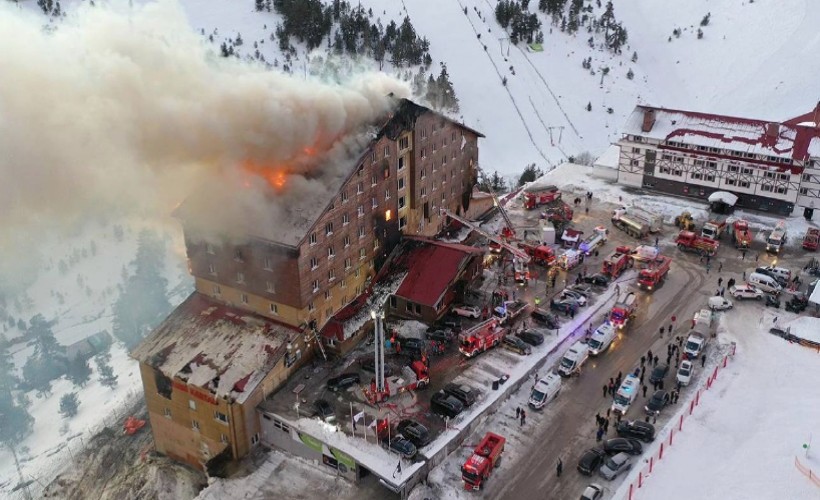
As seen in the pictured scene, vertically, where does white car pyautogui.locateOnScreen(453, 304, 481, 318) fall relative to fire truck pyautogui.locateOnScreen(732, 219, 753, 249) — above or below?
below

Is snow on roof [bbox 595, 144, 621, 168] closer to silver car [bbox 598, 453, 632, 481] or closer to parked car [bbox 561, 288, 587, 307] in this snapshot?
parked car [bbox 561, 288, 587, 307]

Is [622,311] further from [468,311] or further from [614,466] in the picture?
[614,466]

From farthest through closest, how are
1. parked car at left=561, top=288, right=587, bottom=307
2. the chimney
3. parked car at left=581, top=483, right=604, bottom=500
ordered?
the chimney, parked car at left=561, top=288, right=587, bottom=307, parked car at left=581, top=483, right=604, bottom=500

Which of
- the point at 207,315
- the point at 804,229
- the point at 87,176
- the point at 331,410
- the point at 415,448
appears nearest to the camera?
the point at 87,176

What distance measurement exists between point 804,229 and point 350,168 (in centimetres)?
4375

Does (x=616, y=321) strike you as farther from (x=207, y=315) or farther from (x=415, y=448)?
(x=207, y=315)

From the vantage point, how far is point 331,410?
43.4 metres

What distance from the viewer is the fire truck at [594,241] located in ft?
204

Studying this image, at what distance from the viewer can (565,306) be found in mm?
53500

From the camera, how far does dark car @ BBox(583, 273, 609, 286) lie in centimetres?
5728

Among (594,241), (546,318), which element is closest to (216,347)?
(546,318)

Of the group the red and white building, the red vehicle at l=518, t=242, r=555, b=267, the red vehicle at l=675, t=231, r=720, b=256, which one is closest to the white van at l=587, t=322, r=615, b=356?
the red vehicle at l=518, t=242, r=555, b=267

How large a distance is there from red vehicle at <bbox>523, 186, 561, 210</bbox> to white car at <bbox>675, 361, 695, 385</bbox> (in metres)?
28.7

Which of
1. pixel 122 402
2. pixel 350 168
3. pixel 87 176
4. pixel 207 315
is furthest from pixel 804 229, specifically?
pixel 122 402
